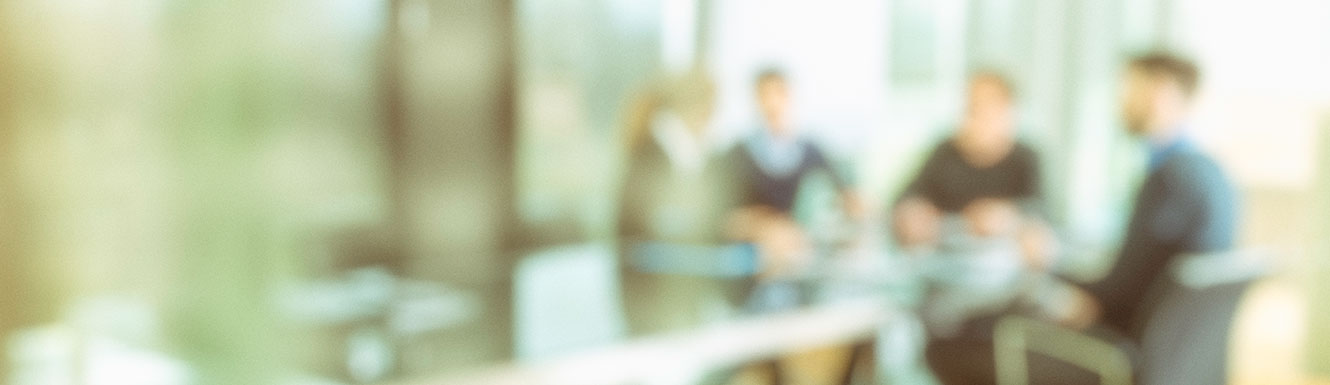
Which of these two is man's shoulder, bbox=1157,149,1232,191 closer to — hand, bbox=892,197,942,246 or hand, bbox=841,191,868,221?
hand, bbox=892,197,942,246

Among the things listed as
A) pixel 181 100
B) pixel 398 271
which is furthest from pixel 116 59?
pixel 398 271

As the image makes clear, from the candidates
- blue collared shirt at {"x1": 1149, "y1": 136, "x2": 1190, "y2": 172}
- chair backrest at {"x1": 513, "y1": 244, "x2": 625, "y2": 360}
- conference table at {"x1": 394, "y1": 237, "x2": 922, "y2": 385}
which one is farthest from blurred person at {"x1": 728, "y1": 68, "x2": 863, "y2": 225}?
blue collared shirt at {"x1": 1149, "y1": 136, "x2": 1190, "y2": 172}

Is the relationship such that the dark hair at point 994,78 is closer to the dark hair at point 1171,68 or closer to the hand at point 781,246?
the dark hair at point 1171,68

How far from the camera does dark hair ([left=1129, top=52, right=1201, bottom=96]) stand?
2.32 metres

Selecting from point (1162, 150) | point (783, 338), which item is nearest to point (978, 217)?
point (1162, 150)

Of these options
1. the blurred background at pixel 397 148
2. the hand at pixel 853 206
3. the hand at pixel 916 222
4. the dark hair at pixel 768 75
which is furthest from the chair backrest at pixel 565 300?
the hand at pixel 916 222

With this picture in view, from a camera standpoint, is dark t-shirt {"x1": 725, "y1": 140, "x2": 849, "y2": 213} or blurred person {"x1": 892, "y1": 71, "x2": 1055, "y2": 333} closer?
dark t-shirt {"x1": 725, "y1": 140, "x2": 849, "y2": 213}

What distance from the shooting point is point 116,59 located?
1370 millimetres

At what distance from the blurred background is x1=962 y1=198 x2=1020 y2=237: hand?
0.09 metres

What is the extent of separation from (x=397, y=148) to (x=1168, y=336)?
1.55m

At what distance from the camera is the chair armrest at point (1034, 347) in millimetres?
2275

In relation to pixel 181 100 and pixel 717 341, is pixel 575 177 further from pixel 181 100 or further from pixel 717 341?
pixel 181 100

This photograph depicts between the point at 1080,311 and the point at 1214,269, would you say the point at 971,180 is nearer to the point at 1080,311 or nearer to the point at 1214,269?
the point at 1080,311

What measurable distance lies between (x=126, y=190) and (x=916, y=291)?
4.84 feet
